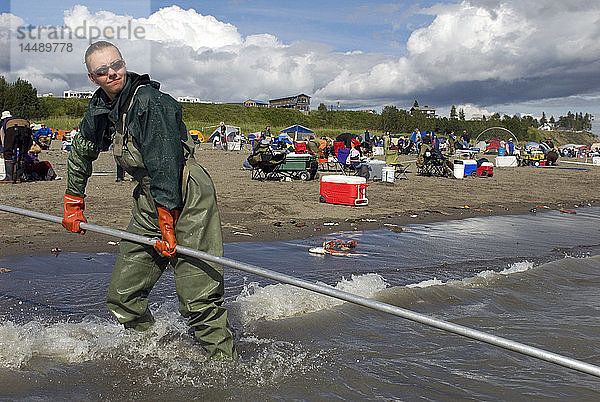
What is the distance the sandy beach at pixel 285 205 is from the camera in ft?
25.6

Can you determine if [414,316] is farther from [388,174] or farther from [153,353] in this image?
[388,174]

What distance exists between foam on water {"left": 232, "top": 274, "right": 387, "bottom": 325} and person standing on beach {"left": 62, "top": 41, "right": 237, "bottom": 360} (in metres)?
1.27

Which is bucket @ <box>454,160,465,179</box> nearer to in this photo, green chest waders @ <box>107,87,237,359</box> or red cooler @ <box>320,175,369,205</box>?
red cooler @ <box>320,175,369,205</box>

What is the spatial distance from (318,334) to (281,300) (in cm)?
69

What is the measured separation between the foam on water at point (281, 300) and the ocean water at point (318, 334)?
0.01m

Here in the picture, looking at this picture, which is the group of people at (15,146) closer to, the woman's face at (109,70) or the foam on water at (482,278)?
the foam on water at (482,278)

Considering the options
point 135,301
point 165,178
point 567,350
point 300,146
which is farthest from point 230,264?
point 300,146

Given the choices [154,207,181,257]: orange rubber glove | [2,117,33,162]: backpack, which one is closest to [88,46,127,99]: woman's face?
[154,207,181,257]: orange rubber glove

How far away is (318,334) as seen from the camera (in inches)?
191

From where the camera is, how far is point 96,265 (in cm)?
637

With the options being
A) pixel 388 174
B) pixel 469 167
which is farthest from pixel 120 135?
pixel 469 167

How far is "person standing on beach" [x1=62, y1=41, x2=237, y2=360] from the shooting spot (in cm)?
330

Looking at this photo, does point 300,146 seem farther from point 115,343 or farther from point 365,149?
point 115,343

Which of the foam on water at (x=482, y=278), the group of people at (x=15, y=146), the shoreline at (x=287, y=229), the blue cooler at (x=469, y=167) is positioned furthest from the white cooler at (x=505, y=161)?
the group of people at (x=15, y=146)
